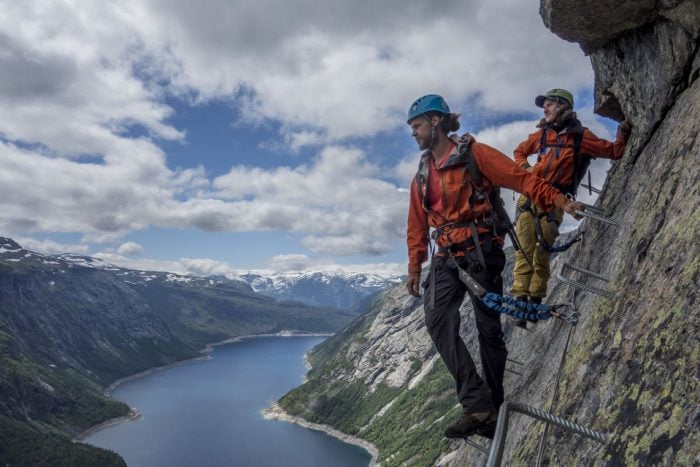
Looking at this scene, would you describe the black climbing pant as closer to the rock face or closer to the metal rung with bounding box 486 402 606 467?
the rock face

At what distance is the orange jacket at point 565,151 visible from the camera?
8.97 metres

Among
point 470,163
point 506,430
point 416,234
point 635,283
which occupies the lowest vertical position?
point 506,430

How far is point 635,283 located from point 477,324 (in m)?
2.54

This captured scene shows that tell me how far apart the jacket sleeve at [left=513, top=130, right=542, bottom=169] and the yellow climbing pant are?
101 cm

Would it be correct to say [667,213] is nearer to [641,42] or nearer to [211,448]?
[641,42]

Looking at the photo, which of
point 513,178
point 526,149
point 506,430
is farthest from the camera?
point 526,149

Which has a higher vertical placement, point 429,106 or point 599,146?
point 429,106

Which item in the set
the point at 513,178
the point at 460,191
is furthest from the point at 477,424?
the point at 513,178

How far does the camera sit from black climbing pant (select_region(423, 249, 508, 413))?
6.98 m

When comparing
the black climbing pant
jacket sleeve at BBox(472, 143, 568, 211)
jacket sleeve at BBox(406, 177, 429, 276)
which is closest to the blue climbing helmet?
jacket sleeve at BBox(472, 143, 568, 211)

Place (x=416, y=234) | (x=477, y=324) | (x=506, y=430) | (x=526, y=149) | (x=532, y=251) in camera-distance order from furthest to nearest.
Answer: (x=526, y=149) → (x=532, y=251) → (x=416, y=234) → (x=477, y=324) → (x=506, y=430)

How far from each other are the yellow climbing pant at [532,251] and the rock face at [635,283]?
55cm

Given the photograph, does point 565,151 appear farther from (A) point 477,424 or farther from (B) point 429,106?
(A) point 477,424

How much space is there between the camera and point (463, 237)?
748 cm
